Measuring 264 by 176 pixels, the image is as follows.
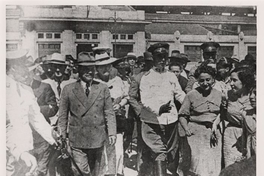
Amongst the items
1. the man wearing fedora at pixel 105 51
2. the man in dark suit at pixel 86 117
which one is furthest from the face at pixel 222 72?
the man in dark suit at pixel 86 117

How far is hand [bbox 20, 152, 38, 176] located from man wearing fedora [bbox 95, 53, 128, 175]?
0.79 metres

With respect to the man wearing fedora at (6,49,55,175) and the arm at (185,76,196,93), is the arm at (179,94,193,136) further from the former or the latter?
the man wearing fedora at (6,49,55,175)

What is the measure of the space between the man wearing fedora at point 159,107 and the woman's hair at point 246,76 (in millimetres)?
687

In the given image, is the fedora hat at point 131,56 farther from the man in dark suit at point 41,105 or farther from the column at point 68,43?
the man in dark suit at point 41,105

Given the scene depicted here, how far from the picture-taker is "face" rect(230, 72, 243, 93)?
14.6 ft

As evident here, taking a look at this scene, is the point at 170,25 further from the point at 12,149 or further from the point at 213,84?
the point at 12,149

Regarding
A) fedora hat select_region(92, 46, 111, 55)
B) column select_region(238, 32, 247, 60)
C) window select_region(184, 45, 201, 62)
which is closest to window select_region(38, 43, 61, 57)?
fedora hat select_region(92, 46, 111, 55)

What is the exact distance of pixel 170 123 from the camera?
4.38m

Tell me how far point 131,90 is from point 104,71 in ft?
1.18

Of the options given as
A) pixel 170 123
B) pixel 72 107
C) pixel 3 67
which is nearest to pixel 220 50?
pixel 170 123

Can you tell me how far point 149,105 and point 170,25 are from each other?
935mm

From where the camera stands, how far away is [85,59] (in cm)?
426

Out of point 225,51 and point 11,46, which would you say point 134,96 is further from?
point 11,46

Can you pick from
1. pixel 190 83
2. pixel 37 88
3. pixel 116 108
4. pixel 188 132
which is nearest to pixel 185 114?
pixel 188 132
